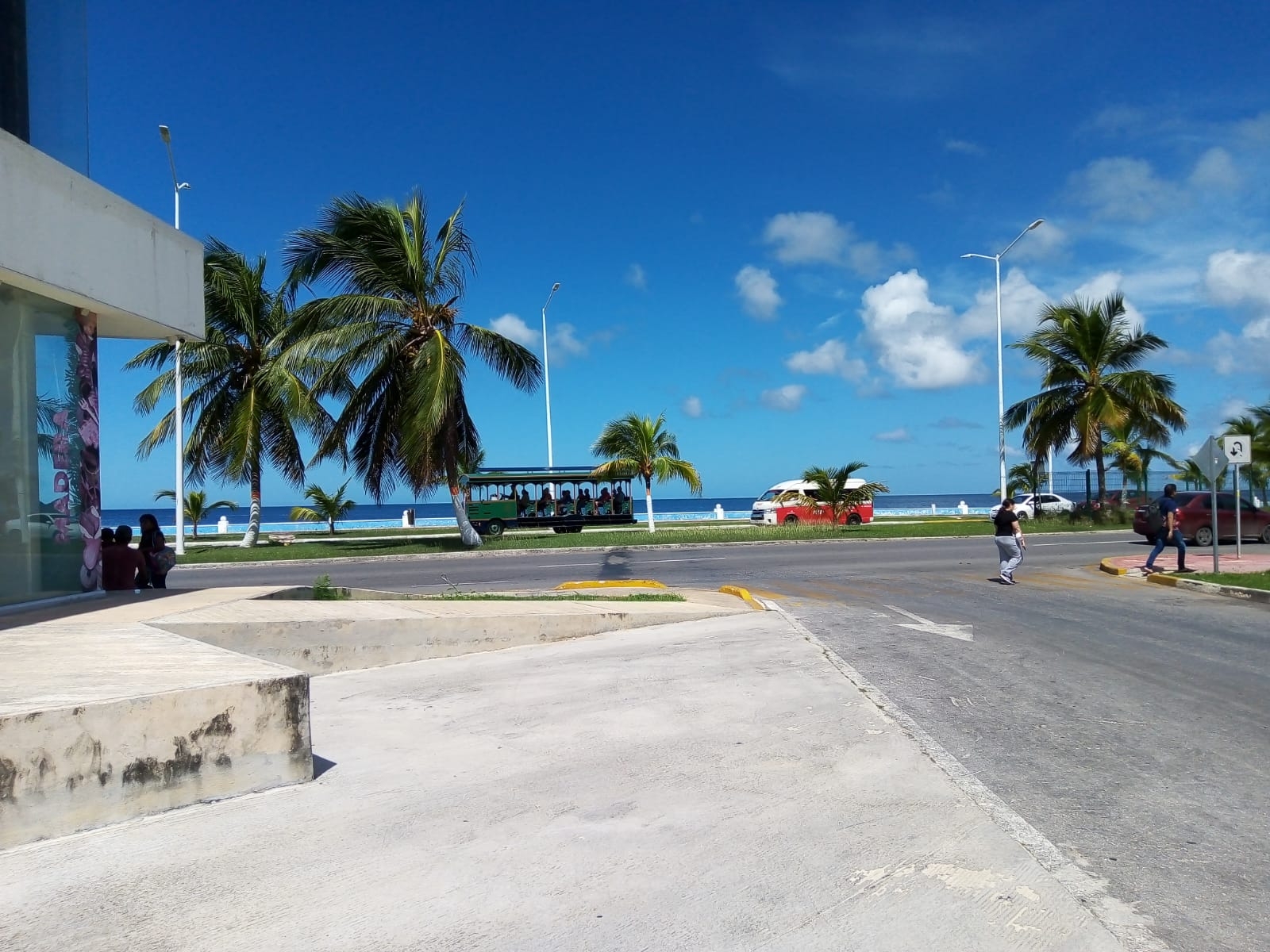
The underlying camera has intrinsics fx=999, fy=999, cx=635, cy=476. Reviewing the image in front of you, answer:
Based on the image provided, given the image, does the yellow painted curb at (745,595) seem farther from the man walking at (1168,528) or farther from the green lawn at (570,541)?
the green lawn at (570,541)

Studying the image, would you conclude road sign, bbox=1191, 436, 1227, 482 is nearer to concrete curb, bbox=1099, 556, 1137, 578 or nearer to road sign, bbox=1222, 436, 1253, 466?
road sign, bbox=1222, 436, 1253, 466

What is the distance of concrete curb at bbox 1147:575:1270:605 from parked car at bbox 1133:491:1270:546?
810 cm

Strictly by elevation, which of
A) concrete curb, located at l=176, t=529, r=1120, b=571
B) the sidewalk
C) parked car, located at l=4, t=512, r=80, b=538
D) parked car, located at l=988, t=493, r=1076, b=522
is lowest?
the sidewalk

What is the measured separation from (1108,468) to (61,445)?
43.0m

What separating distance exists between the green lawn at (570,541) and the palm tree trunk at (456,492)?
39cm

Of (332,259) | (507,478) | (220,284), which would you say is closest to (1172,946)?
(332,259)

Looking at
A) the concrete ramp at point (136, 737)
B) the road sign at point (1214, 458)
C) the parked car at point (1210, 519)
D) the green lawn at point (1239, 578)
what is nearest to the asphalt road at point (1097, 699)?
the green lawn at point (1239, 578)

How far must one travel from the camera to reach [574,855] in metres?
4.59

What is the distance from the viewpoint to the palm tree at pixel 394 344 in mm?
26094

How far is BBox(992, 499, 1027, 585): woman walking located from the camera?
17359 millimetres

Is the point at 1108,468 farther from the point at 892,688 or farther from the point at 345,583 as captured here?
the point at 892,688

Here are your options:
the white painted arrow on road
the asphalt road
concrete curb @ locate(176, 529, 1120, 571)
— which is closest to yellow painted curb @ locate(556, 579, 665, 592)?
the asphalt road

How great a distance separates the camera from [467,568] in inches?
887

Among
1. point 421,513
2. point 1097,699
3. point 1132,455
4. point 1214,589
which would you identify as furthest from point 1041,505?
point 421,513
